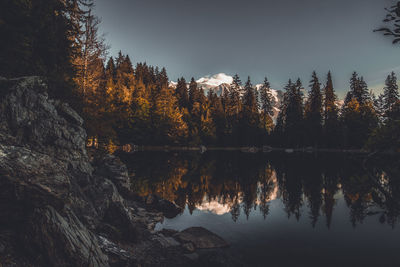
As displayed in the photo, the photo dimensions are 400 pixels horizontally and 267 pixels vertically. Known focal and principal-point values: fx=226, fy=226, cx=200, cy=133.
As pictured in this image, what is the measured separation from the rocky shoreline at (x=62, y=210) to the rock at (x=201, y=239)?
0.12 ft

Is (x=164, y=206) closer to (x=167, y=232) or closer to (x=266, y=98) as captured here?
(x=167, y=232)

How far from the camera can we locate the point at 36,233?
4.52 metres

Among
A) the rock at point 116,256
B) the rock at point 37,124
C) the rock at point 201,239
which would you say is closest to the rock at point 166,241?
the rock at point 201,239

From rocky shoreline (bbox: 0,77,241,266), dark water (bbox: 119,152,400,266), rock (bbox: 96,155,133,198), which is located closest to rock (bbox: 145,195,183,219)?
rocky shoreline (bbox: 0,77,241,266)

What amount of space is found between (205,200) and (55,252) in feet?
35.5

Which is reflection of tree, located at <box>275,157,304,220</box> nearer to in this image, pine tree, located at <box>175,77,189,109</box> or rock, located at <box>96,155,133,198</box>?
rock, located at <box>96,155,133,198</box>

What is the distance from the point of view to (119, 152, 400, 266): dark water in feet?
24.5

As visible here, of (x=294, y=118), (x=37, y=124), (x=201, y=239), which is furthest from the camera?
(x=294, y=118)

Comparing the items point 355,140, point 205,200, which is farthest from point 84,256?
point 355,140

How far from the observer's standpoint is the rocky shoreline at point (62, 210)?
4.56 m

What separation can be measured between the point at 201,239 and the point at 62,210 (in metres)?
4.94

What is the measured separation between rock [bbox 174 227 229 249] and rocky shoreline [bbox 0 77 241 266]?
0.04m

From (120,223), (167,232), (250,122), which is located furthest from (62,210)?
(250,122)

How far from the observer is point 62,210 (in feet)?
17.7
